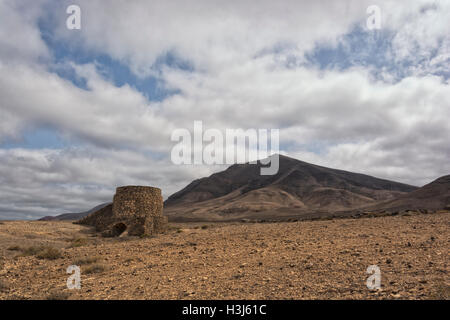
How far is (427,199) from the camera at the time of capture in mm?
53000

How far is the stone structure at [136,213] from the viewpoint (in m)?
20.8

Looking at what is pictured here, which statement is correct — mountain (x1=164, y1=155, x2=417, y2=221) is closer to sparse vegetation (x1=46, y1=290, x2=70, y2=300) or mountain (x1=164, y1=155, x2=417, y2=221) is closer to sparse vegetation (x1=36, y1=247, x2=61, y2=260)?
sparse vegetation (x1=36, y1=247, x2=61, y2=260)

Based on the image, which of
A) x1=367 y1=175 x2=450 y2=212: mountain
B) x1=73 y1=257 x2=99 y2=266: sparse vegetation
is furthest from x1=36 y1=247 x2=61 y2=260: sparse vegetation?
x1=367 y1=175 x2=450 y2=212: mountain

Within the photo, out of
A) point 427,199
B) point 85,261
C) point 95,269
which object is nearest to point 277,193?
point 427,199

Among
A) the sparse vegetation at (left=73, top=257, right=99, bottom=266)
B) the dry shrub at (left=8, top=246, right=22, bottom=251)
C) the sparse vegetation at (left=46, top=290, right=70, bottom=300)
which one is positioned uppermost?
the sparse vegetation at (left=46, top=290, right=70, bottom=300)

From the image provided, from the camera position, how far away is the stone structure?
20.8 metres

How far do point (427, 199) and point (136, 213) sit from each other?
168ft

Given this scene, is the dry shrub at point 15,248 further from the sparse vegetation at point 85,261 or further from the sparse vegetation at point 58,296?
the sparse vegetation at point 58,296

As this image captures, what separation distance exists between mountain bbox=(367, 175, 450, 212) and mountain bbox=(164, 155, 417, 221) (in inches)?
611

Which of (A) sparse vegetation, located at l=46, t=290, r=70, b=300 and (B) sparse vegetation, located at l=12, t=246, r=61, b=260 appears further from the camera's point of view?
(B) sparse vegetation, located at l=12, t=246, r=61, b=260

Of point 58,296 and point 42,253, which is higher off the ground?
point 58,296

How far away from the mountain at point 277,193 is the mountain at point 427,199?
611 inches

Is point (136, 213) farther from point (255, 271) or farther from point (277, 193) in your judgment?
point (277, 193)

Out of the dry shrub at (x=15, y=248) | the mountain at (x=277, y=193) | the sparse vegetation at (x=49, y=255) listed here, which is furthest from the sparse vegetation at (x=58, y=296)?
the mountain at (x=277, y=193)
